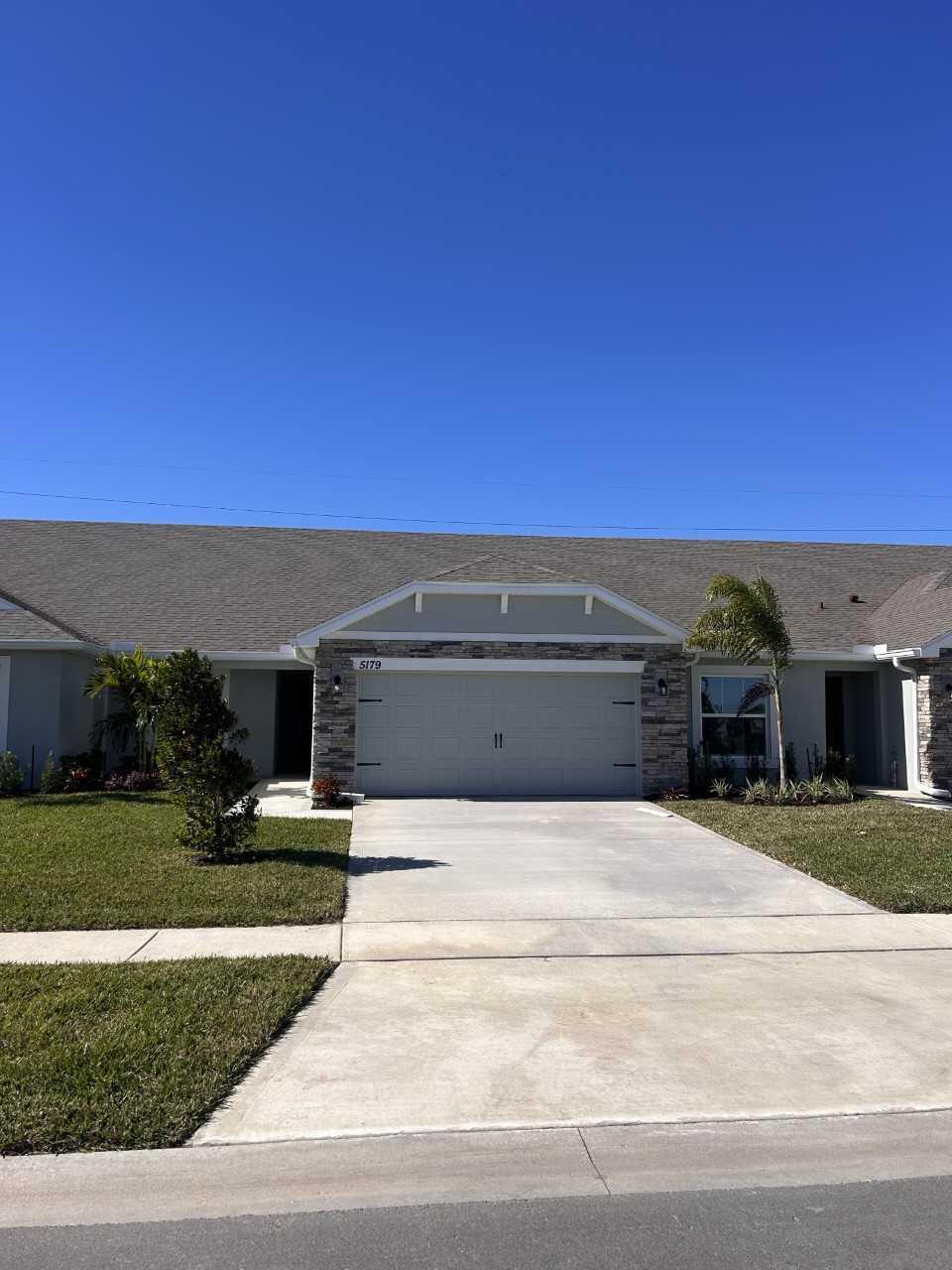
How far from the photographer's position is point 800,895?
9570 mm

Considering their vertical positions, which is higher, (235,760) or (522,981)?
(235,760)

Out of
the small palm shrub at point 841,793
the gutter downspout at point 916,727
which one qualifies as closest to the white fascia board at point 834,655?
the gutter downspout at point 916,727

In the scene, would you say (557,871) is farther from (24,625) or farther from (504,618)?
(24,625)

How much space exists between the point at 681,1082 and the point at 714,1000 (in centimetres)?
142

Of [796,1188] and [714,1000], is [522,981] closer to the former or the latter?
[714,1000]

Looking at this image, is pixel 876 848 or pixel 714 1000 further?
pixel 876 848

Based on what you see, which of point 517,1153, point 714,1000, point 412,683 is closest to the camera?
point 517,1153

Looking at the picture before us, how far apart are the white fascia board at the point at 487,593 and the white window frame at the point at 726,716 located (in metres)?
1.42

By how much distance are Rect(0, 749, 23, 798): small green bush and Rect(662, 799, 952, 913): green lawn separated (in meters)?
10.9

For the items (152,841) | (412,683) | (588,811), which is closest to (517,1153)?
(152,841)

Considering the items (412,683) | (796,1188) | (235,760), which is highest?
(412,683)

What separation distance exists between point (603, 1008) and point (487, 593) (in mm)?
11749

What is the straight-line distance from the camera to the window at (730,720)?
18.7 metres

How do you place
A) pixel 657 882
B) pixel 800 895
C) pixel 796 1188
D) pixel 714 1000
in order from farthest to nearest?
1. pixel 657 882
2. pixel 800 895
3. pixel 714 1000
4. pixel 796 1188
